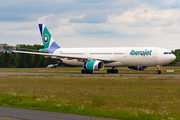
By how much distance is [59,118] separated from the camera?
12227 millimetres

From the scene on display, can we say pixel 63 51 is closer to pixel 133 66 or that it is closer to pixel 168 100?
pixel 133 66

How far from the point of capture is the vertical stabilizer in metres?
57.9

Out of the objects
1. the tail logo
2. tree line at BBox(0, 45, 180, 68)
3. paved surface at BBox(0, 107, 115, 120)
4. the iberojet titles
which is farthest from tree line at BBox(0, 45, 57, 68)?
paved surface at BBox(0, 107, 115, 120)

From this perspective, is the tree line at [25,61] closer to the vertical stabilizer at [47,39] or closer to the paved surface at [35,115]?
the vertical stabilizer at [47,39]

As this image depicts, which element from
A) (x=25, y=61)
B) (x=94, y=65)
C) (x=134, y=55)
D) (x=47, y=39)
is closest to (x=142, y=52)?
(x=134, y=55)

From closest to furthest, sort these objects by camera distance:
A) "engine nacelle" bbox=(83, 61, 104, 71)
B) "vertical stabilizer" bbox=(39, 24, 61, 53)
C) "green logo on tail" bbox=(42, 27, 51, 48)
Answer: "engine nacelle" bbox=(83, 61, 104, 71), "vertical stabilizer" bbox=(39, 24, 61, 53), "green logo on tail" bbox=(42, 27, 51, 48)

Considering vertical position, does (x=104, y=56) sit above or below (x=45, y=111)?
above

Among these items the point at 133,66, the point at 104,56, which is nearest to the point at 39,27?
the point at 104,56

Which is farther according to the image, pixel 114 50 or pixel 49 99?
pixel 114 50

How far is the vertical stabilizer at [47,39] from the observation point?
190ft

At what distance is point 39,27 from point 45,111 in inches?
1840

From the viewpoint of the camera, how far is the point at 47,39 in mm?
58344

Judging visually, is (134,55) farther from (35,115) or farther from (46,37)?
(35,115)

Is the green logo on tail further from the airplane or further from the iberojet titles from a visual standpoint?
the iberojet titles
